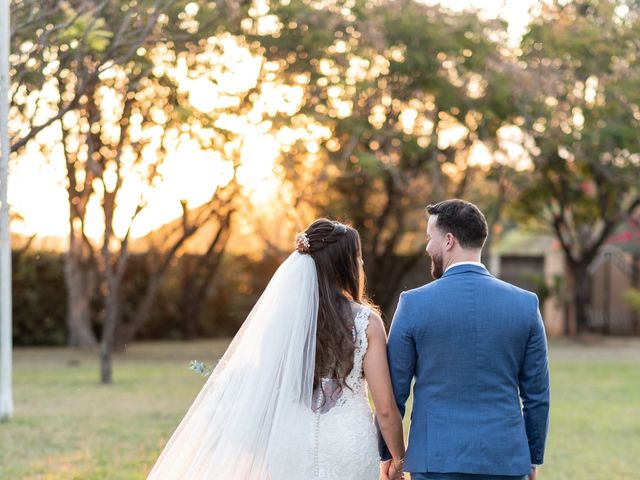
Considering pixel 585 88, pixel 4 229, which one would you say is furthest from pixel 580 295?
pixel 4 229

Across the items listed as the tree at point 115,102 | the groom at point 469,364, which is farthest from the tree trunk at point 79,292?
the groom at point 469,364

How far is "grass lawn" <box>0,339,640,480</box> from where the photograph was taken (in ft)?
32.4

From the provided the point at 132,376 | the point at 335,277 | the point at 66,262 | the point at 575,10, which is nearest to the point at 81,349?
the point at 66,262

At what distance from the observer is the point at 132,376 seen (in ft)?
63.1

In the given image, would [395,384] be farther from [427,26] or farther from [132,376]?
[427,26]

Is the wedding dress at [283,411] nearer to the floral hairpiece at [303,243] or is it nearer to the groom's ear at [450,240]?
the floral hairpiece at [303,243]

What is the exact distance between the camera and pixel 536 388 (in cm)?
444

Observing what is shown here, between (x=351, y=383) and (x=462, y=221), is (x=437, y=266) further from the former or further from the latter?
(x=351, y=383)

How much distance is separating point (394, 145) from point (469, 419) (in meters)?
19.3

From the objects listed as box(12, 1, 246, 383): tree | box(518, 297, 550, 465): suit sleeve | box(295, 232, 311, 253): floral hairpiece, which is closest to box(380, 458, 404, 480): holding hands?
box(518, 297, 550, 465): suit sleeve

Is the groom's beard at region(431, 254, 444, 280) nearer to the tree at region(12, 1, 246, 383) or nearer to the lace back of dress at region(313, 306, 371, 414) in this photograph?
the lace back of dress at region(313, 306, 371, 414)

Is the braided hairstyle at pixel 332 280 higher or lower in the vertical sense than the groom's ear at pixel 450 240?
lower

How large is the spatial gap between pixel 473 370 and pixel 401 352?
323 mm

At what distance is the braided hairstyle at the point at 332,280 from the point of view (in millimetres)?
4785
